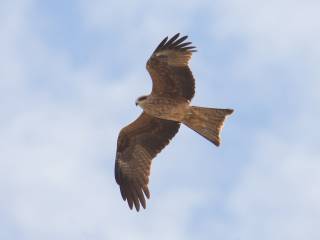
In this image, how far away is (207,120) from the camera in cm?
1545

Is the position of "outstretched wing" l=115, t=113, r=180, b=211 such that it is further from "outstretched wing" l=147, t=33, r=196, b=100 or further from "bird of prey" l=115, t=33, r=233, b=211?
"outstretched wing" l=147, t=33, r=196, b=100

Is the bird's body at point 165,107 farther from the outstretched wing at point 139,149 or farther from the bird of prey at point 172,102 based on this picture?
the outstretched wing at point 139,149

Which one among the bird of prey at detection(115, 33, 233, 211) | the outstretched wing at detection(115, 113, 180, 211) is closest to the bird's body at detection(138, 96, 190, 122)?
the bird of prey at detection(115, 33, 233, 211)

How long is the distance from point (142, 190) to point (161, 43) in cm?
278

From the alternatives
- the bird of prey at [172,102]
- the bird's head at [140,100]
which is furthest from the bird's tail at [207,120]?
the bird's head at [140,100]

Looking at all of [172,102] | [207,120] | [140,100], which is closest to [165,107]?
[172,102]

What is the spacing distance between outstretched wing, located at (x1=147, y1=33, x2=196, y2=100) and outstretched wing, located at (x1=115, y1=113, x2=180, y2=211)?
1.06 m

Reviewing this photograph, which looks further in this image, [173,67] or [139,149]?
[139,149]

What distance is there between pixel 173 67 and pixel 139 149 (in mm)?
2029

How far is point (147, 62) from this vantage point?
15.4 m

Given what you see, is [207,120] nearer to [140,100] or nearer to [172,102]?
[172,102]

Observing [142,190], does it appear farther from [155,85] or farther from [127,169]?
[155,85]

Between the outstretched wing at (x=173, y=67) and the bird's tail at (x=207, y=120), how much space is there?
0.33 m

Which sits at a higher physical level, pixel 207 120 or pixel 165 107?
pixel 165 107
